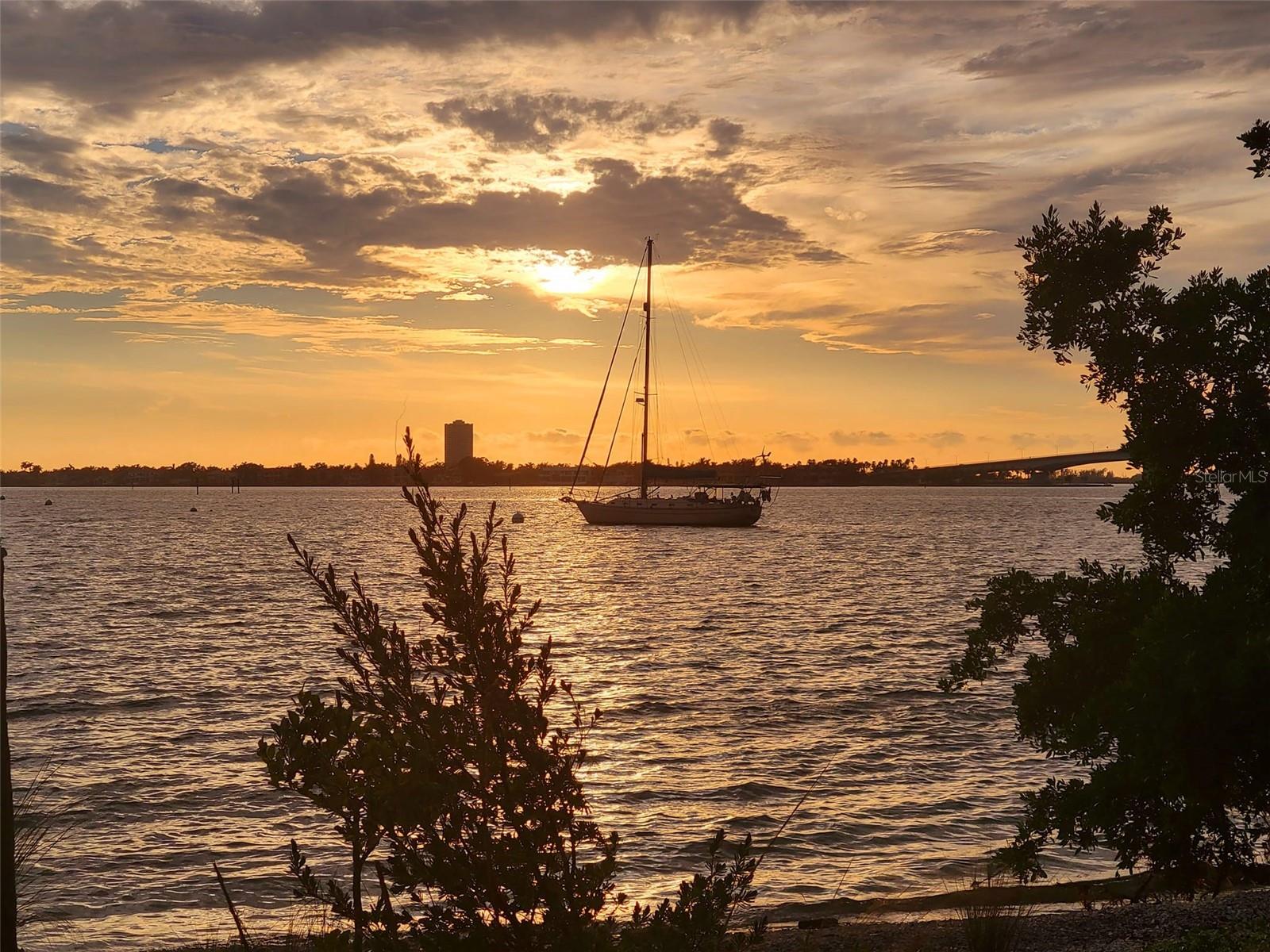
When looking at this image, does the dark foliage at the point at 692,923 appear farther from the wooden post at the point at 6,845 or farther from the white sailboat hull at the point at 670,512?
the white sailboat hull at the point at 670,512

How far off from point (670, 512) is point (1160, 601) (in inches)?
4123

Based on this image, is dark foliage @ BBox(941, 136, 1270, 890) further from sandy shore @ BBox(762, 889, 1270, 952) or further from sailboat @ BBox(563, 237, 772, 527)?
sailboat @ BBox(563, 237, 772, 527)

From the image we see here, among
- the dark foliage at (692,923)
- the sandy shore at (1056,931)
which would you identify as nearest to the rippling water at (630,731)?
the sandy shore at (1056,931)

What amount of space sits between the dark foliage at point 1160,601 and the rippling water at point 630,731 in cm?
736

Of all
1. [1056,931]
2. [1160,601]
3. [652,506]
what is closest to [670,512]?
[652,506]

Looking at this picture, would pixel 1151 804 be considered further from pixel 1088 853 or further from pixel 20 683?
pixel 20 683

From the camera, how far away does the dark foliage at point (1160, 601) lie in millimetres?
7652

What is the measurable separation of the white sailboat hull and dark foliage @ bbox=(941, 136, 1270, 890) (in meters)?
98.6

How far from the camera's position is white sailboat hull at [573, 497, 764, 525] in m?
110

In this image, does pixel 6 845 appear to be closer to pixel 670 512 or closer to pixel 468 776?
pixel 468 776

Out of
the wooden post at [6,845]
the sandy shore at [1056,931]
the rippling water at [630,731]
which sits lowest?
the rippling water at [630,731]

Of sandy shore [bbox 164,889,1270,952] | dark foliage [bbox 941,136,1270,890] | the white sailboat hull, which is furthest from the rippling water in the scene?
the white sailboat hull

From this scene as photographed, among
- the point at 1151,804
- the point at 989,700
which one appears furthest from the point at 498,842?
the point at 989,700

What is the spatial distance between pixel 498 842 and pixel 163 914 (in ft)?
39.8
